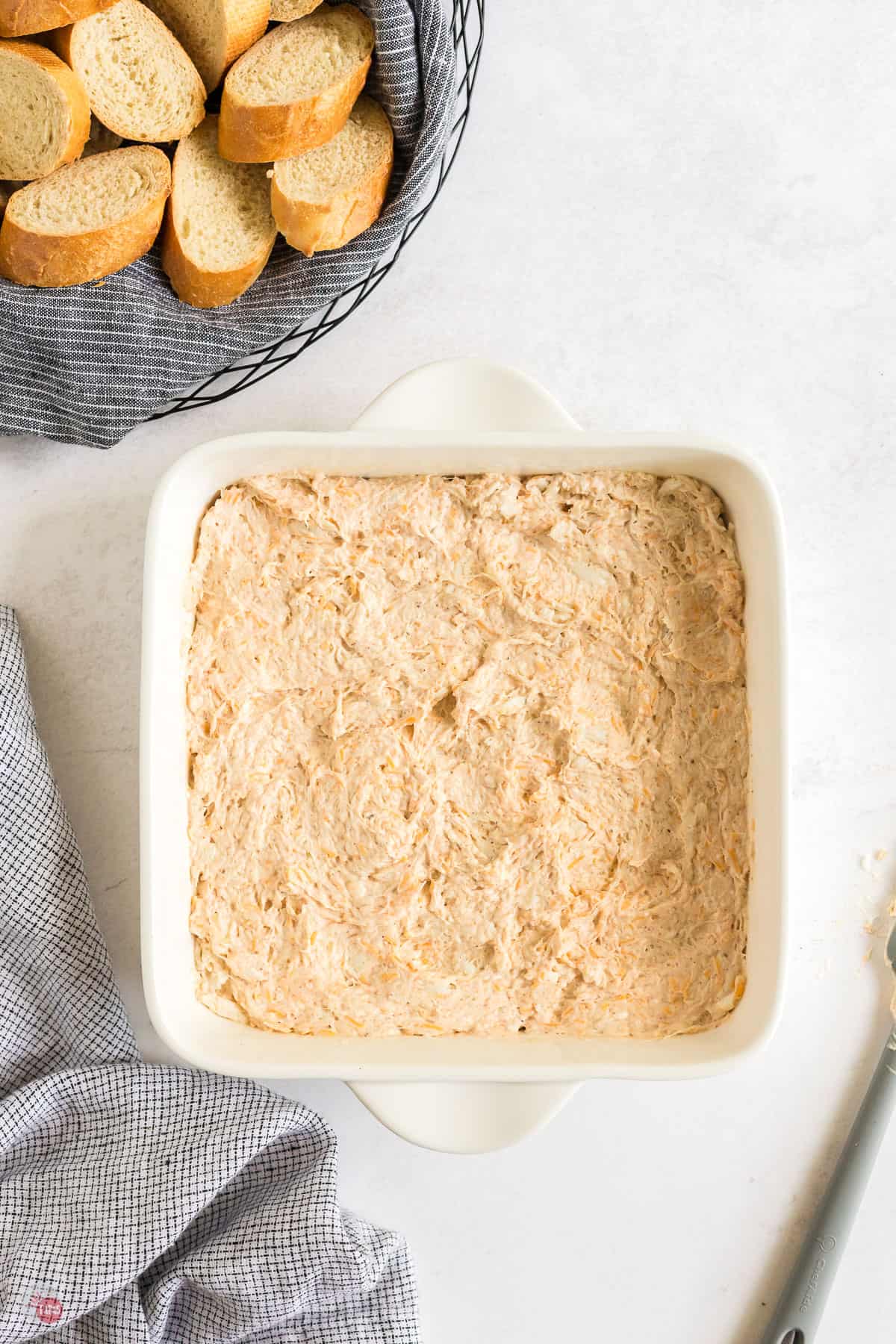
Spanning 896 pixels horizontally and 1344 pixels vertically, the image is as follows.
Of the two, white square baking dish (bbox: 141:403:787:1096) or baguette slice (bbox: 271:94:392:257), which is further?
baguette slice (bbox: 271:94:392:257)

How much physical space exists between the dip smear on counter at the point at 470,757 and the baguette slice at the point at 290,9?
69cm

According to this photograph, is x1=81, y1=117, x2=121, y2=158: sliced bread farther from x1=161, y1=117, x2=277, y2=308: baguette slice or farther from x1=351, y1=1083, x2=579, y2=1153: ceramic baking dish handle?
x1=351, y1=1083, x2=579, y2=1153: ceramic baking dish handle

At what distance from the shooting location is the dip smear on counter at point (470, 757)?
5.12 feet

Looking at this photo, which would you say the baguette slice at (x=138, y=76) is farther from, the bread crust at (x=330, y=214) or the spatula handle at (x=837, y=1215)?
the spatula handle at (x=837, y=1215)

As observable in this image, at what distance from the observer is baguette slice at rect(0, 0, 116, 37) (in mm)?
1508

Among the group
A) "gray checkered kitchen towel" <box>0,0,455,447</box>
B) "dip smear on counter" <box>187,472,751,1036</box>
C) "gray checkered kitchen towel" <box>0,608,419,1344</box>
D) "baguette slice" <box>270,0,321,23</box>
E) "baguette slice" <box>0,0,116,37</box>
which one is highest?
"baguette slice" <box>270,0,321,23</box>

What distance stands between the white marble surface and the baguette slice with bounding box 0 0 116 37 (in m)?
0.56

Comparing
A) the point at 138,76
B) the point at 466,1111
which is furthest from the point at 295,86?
the point at 466,1111

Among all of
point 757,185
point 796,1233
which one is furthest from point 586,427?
point 796,1233

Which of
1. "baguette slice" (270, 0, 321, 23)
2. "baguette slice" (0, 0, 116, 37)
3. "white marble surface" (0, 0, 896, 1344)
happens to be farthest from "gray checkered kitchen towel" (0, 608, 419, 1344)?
"baguette slice" (270, 0, 321, 23)

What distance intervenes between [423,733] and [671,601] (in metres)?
0.41

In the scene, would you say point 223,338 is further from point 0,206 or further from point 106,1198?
point 106,1198

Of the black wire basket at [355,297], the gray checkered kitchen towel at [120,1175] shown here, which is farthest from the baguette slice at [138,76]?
the gray checkered kitchen towel at [120,1175]

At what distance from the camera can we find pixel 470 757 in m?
1.58
